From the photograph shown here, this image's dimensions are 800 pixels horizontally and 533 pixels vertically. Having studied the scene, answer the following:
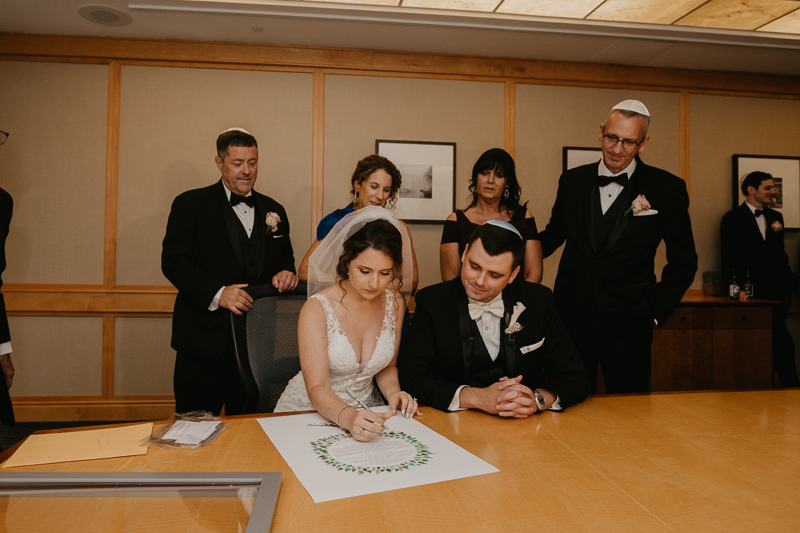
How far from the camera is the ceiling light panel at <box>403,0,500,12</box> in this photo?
3656mm

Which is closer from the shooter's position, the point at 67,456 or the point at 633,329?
the point at 67,456

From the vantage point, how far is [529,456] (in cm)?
129

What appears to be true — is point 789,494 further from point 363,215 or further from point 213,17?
point 213,17

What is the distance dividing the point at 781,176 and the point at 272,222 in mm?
5214

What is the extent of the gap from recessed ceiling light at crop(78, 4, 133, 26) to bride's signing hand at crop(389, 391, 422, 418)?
3.81 m

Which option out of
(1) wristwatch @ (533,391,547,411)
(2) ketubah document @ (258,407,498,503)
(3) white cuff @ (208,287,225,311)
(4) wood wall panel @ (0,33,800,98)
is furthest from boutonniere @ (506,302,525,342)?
(4) wood wall panel @ (0,33,800,98)

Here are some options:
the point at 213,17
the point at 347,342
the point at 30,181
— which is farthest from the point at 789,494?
the point at 30,181

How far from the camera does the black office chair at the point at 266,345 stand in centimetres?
196

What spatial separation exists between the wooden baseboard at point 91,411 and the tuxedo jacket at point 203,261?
1.84 m

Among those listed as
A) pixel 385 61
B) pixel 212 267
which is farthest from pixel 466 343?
pixel 385 61

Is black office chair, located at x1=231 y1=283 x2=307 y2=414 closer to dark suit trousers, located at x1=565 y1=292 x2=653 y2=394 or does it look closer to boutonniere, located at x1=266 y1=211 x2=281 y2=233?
boutonniere, located at x1=266 y1=211 x2=281 y2=233

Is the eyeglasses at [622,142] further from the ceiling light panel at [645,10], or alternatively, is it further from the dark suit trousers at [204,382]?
the dark suit trousers at [204,382]

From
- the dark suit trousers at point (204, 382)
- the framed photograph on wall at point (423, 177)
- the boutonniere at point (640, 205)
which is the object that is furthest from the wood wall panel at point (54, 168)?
the boutonniere at point (640, 205)

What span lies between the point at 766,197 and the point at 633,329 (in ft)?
11.0
